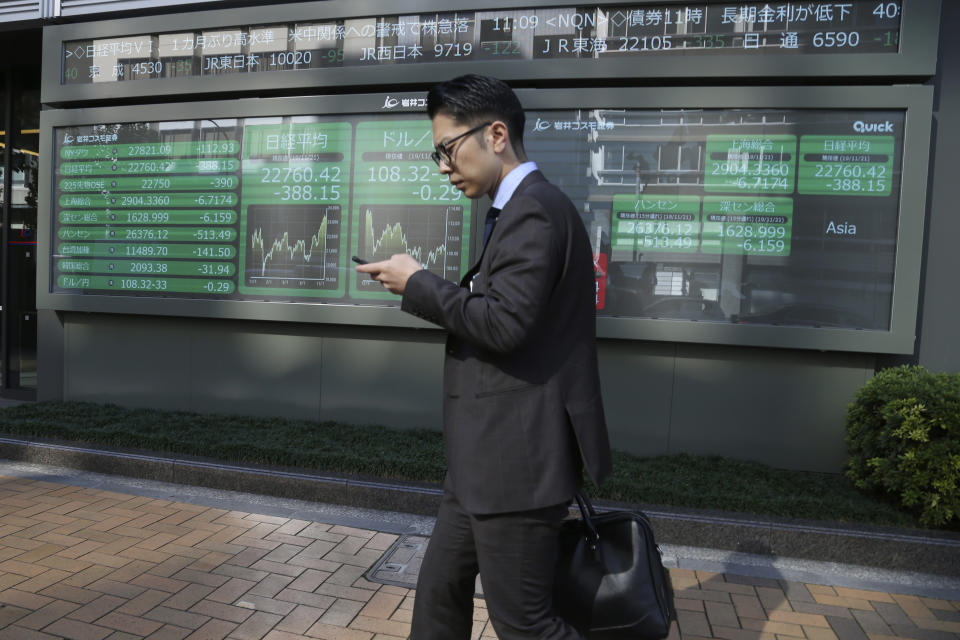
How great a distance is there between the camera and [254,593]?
3193mm

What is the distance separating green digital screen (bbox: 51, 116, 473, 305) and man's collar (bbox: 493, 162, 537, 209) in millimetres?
3526

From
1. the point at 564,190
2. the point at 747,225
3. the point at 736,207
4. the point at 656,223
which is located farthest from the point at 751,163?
the point at 564,190

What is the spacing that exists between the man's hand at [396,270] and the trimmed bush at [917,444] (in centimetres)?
332

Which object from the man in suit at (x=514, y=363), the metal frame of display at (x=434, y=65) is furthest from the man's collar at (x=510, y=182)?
the metal frame of display at (x=434, y=65)

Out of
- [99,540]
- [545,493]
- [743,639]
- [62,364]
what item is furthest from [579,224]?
[62,364]

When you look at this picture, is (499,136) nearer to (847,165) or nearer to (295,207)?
(847,165)

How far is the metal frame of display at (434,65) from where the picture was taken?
4.50m

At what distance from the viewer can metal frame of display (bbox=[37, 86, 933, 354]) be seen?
4496 millimetres

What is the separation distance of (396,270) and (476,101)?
484 mm

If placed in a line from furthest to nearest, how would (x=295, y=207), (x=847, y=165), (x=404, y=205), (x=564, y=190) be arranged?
(x=295, y=207) < (x=404, y=205) < (x=564, y=190) < (x=847, y=165)

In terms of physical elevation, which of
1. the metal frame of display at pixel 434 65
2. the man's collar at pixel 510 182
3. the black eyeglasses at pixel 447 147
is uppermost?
the metal frame of display at pixel 434 65

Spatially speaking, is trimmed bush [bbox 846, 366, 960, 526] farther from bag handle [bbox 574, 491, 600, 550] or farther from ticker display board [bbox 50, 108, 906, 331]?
bag handle [bbox 574, 491, 600, 550]

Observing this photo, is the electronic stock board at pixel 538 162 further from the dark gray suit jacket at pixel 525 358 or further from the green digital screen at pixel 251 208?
the dark gray suit jacket at pixel 525 358

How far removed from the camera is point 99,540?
3725 mm
